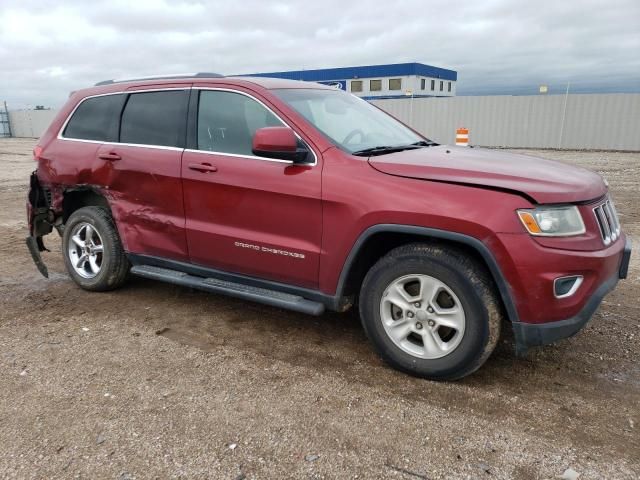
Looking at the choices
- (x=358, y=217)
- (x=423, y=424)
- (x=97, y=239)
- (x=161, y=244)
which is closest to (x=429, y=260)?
(x=358, y=217)

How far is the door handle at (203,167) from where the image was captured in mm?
3762

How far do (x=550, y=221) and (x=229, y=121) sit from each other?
2.28 meters

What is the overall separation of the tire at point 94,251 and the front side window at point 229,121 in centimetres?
130

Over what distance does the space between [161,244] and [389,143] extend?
1.93 m

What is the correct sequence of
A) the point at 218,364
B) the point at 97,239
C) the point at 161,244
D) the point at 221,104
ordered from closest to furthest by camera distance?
the point at 218,364 < the point at 221,104 < the point at 161,244 < the point at 97,239

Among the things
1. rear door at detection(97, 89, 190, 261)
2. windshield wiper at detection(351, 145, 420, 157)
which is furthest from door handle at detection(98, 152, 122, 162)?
windshield wiper at detection(351, 145, 420, 157)

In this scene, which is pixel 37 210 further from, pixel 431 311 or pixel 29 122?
pixel 29 122

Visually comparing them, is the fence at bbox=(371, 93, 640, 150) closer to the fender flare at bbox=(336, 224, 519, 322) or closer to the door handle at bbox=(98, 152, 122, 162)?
the fender flare at bbox=(336, 224, 519, 322)

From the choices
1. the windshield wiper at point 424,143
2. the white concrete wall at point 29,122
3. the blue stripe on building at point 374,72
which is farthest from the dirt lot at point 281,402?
the white concrete wall at point 29,122

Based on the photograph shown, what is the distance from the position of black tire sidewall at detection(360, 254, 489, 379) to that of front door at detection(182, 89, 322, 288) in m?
0.43

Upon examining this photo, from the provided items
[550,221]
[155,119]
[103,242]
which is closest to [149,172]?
[155,119]

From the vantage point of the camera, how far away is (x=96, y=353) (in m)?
3.63

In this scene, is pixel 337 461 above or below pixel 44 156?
below

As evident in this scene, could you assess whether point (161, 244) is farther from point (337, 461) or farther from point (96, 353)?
point (337, 461)
